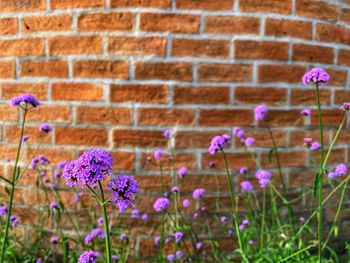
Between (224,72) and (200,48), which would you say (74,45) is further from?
(224,72)

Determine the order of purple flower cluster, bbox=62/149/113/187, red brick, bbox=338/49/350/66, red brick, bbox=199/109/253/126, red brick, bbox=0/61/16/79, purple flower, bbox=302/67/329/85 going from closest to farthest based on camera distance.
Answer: purple flower cluster, bbox=62/149/113/187 < purple flower, bbox=302/67/329/85 < red brick, bbox=199/109/253/126 < red brick, bbox=0/61/16/79 < red brick, bbox=338/49/350/66

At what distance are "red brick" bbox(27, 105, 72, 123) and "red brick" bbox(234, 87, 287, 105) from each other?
693 mm

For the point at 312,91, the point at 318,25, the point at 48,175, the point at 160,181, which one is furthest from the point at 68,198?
the point at 318,25

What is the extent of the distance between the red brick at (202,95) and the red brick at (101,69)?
0.22 m

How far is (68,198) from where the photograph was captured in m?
1.87

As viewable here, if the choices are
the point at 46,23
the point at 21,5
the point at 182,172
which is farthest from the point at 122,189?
the point at 21,5

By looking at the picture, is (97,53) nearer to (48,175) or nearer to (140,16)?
(140,16)

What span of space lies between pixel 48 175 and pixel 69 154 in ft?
0.48

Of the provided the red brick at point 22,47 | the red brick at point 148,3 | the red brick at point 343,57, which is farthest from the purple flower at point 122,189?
the red brick at point 343,57

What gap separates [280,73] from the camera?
1.85 meters

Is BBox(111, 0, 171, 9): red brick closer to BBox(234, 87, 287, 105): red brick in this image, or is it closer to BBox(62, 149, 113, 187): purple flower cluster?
BBox(234, 87, 287, 105): red brick

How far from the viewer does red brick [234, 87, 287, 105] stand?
1823mm

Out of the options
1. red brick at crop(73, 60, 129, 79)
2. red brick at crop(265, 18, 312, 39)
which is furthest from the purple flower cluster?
red brick at crop(265, 18, 312, 39)

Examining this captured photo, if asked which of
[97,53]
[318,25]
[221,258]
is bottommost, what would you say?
[221,258]
